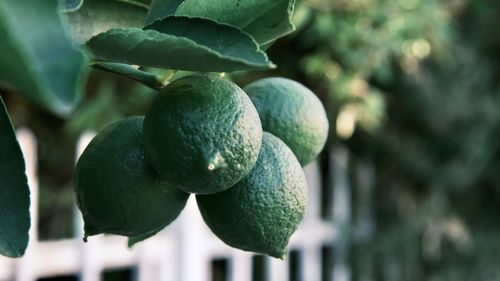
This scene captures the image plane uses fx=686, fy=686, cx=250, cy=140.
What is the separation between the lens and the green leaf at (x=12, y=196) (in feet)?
1.09

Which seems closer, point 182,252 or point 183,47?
point 183,47

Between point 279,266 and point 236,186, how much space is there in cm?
174

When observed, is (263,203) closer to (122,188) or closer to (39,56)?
(122,188)

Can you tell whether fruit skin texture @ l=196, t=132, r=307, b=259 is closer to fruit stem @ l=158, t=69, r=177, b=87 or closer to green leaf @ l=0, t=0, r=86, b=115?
fruit stem @ l=158, t=69, r=177, b=87

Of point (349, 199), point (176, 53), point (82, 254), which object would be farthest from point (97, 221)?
point (349, 199)

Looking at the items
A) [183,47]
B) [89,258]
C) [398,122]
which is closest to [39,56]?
[183,47]

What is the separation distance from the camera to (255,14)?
0.37 metres

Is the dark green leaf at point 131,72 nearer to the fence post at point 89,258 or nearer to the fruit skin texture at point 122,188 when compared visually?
the fruit skin texture at point 122,188

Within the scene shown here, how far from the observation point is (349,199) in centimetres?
243

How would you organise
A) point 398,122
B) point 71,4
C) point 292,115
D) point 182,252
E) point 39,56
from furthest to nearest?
point 398,122 → point 182,252 → point 292,115 → point 71,4 → point 39,56

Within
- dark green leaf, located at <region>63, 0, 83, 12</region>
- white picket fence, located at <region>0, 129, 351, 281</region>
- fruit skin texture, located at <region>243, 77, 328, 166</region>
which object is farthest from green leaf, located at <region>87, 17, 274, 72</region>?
white picket fence, located at <region>0, 129, 351, 281</region>

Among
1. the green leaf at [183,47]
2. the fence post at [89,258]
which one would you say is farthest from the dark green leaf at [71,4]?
the fence post at [89,258]

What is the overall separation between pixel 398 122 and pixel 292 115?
1708mm

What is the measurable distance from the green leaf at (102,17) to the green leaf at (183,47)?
0.15 ft
